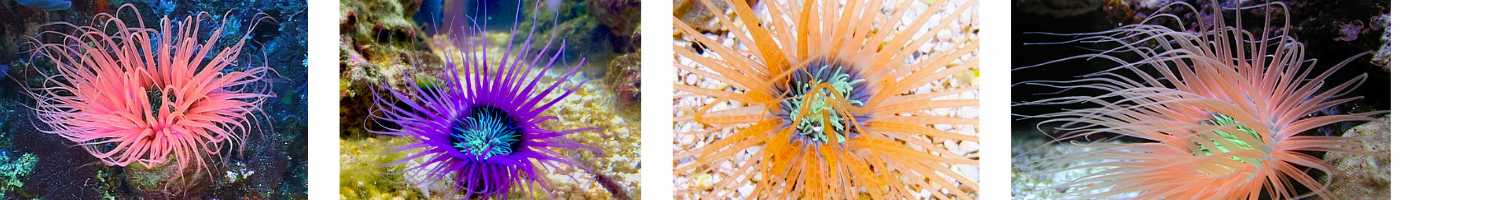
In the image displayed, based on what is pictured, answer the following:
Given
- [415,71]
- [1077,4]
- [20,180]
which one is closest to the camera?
[1077,4]

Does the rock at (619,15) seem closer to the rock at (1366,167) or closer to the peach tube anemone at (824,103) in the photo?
the peach tube anemone at (824,103)

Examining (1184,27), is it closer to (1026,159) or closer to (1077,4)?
(1077,4)

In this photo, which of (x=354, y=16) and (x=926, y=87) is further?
(x=354, y=16)

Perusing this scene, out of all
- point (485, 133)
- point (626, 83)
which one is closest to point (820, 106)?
point (626, 83)

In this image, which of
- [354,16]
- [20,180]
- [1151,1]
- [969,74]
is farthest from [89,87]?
[1151,1]

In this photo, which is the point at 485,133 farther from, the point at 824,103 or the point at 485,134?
the point at 824,103

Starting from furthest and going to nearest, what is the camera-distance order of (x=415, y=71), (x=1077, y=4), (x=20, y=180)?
(x=20, y=180), (x=415, y=71), (x=1077, y=4)

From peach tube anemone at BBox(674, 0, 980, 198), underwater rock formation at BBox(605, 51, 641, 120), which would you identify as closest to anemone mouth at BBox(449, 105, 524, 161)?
underwater rock formation at BBox(605, 51, 641, 120)
